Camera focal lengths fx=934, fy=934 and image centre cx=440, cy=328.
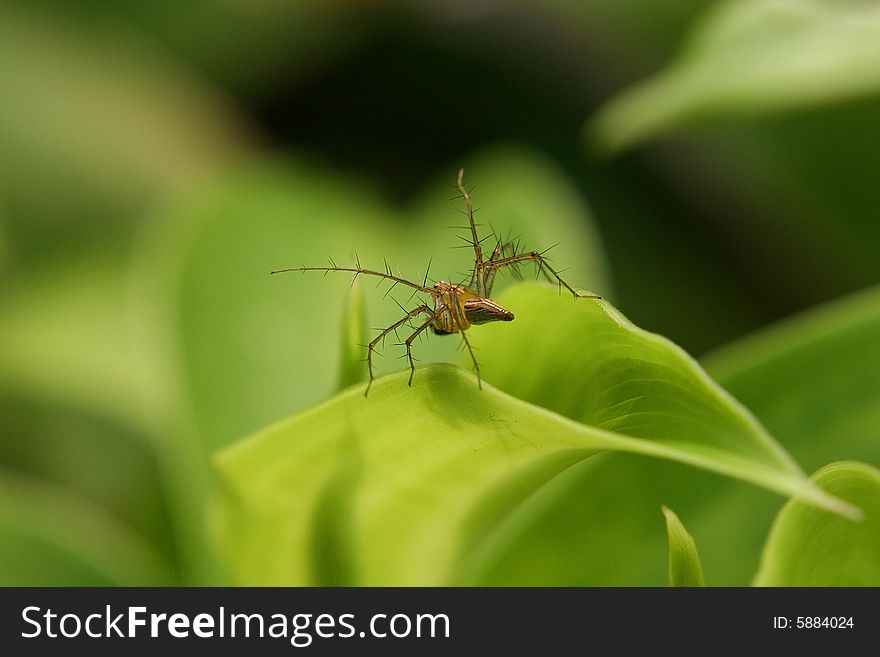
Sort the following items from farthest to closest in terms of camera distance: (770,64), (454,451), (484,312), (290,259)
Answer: (290,259)
(770,64)
(484,312)
(454,451)

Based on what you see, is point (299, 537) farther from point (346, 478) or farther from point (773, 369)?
point (773, 369)

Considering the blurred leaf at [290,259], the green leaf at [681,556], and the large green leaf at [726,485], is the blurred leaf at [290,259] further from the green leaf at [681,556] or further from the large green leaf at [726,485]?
the green leaf at [681,556]

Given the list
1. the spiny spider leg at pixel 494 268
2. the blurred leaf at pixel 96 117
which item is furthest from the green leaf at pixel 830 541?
the blurred leaf at pixel 96 117

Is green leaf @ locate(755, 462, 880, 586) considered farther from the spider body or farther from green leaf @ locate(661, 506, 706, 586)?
the spider body

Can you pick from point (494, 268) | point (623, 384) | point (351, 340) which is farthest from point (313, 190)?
point (623, 384)

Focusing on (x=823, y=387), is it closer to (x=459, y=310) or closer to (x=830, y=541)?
(x=830, y=541)

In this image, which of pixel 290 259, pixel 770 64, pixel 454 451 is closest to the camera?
pixel 454 451
